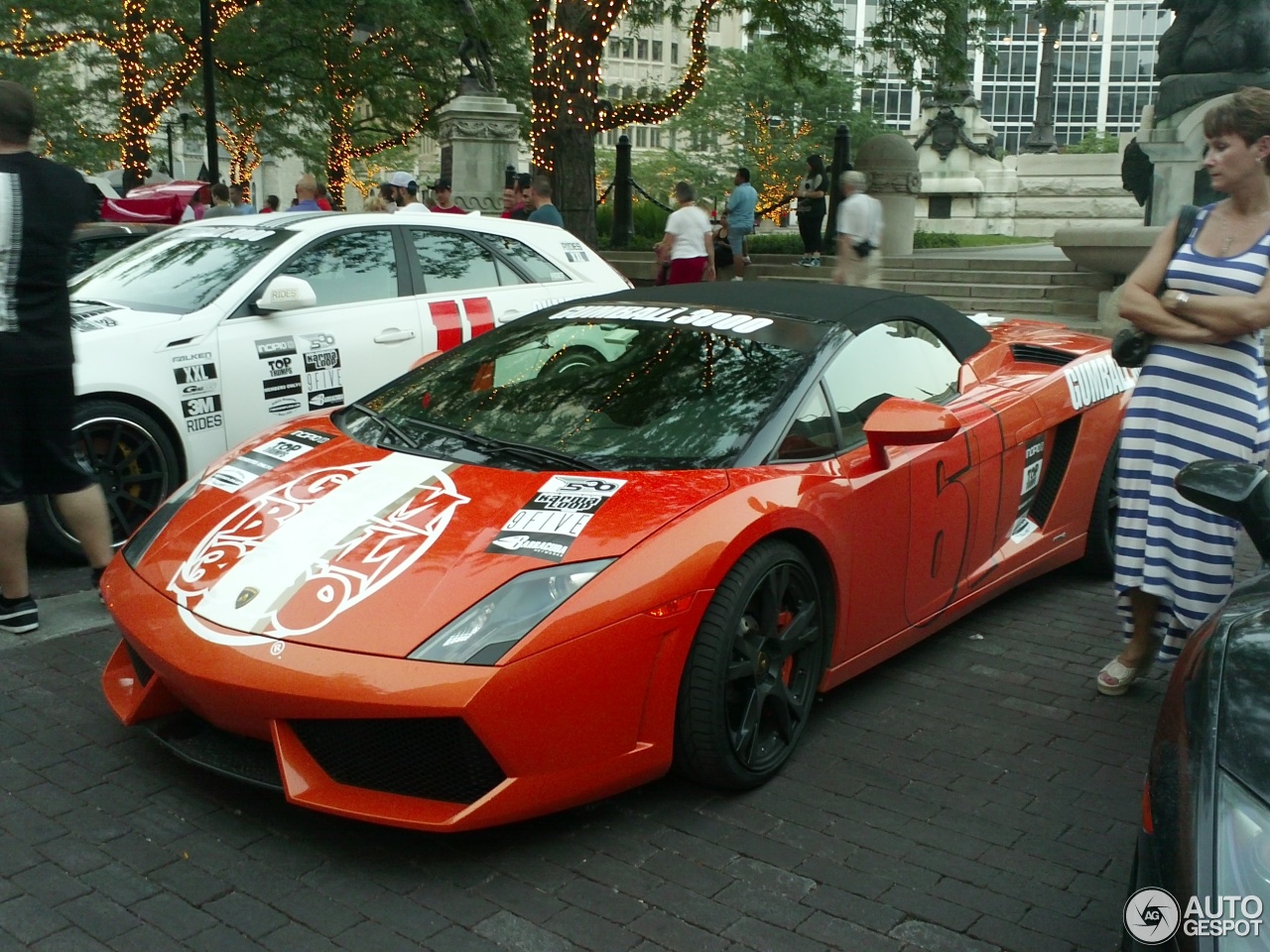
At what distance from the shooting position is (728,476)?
3672 millimetres

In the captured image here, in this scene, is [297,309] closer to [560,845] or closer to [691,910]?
[560,845]

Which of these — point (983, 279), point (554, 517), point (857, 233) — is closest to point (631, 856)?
point (554, 517)

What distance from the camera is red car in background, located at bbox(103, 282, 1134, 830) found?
3074 millimetres

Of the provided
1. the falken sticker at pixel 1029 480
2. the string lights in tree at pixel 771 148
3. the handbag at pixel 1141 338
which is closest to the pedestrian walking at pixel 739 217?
the falken sticker at pixel 1029 480

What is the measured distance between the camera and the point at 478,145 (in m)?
23.3

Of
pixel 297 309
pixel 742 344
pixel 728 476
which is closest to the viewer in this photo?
pixel 728 476

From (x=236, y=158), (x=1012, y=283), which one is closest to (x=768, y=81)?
(x=236, y=158)

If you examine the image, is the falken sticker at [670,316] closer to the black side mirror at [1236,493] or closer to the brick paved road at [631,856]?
the brick paved road at [631,856]

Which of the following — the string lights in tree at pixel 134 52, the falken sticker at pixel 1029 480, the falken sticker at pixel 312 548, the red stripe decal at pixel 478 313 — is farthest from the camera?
the string lights in tree at pixel 134 52

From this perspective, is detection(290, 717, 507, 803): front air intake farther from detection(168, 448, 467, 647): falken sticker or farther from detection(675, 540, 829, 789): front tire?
detection(675, 540, 829, 789): front tire

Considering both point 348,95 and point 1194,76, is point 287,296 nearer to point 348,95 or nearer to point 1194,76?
point 1194,76

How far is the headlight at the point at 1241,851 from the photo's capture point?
72.3 inches

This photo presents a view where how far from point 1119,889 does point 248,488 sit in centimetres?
266

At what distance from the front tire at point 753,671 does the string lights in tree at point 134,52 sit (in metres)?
23.1
